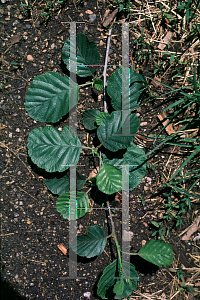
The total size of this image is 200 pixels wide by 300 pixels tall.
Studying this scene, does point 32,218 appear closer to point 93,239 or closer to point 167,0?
point 93,239

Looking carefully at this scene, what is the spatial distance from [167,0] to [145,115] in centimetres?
63

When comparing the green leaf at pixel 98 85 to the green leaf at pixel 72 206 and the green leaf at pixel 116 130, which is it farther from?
the green leaf at pixel 72 206

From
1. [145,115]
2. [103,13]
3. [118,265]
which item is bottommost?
[118,265]

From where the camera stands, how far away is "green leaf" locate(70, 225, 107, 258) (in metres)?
1.25

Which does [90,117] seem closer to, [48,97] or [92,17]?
[48,97]

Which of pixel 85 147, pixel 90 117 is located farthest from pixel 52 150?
pixel 90 117

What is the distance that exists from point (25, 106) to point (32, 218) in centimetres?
63

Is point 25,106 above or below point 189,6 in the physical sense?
below

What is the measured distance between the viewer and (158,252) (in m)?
1.25

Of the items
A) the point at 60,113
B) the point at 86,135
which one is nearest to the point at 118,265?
the point at 86,135

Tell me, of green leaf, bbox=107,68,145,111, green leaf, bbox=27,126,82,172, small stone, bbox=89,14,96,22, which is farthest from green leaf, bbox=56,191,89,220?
small stone, bbox=89,14,96,22

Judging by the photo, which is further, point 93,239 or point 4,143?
point 4,143

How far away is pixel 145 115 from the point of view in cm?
134

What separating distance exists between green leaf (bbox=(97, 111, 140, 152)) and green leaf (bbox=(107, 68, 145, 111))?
0.32ft
